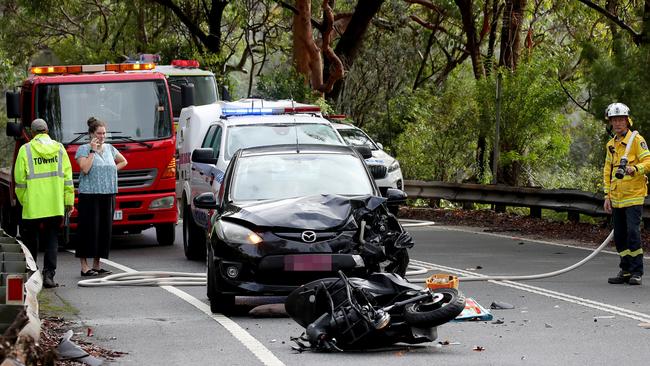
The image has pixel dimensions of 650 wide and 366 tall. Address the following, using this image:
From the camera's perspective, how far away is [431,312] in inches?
380

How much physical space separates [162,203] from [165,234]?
3.19 ft

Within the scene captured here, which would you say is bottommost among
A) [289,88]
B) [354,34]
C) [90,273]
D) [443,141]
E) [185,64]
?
[90,273]

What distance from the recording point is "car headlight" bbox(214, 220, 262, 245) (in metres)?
11.9

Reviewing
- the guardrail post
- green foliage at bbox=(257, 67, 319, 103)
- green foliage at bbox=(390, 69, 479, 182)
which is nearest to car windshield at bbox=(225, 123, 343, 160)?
the guardrail post

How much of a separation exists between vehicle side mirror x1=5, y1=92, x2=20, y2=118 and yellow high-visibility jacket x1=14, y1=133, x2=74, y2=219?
5.40m

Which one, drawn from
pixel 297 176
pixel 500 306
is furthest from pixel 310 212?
pixel 500 306

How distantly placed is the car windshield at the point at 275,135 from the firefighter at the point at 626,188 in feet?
13.0

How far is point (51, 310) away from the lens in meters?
12.7

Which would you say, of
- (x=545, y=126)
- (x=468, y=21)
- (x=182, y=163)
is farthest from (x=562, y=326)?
(x=468, y=21)

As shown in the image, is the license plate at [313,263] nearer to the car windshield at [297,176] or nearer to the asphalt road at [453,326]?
the asphalt road at [453,326]

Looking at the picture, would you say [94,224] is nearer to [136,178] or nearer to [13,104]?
[136,178]

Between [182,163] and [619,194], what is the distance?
26.9ft

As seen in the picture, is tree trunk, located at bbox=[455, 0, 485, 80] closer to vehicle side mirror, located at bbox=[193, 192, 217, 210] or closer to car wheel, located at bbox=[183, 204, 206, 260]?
car wheel, located at bbox=[183, 204, 206, 260]

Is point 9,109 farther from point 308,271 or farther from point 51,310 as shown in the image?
point 308,271
